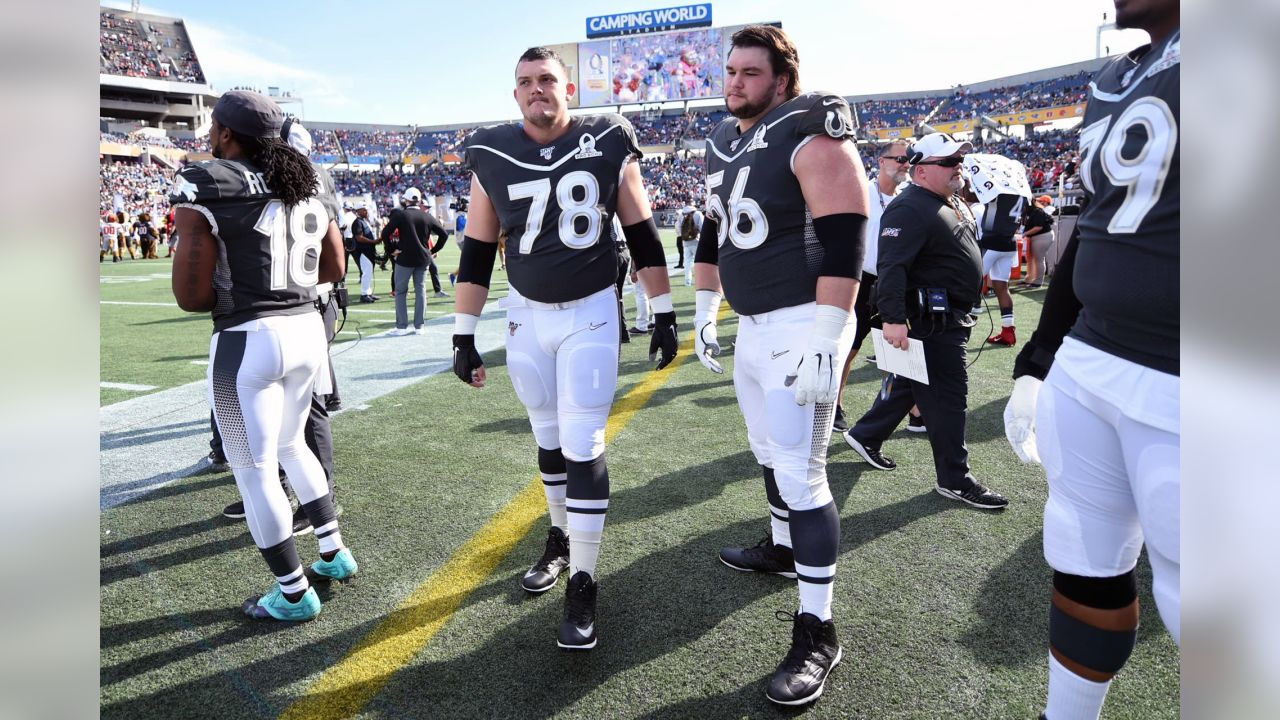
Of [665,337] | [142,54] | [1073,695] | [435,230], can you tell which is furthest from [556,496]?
[142,54]

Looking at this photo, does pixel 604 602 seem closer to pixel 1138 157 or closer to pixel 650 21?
pixel 1138 157

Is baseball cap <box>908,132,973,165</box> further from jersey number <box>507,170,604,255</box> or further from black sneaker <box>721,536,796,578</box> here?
black sneaker <box>721,536,796,578</box>

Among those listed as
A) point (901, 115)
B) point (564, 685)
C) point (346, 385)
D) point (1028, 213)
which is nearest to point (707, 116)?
point (901, 115)

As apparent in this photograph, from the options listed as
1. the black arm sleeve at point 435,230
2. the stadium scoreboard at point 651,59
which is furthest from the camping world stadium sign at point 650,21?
the black arm sleeve at point 435,230

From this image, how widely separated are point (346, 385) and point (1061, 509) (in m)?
6.29

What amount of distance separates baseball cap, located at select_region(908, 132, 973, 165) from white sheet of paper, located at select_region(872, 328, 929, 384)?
3.19ft

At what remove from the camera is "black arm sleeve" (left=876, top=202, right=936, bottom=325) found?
12.7 feet

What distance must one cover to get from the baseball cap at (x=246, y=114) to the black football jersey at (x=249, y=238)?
0.13 meters

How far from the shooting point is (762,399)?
2727mm

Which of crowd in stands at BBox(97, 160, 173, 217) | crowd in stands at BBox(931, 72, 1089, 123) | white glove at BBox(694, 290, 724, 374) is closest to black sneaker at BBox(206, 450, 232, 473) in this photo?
white glove at BBox(694, 290, 724, 374)

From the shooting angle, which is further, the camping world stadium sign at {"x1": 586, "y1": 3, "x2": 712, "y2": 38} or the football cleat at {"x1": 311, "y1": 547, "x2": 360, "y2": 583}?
the camping world stadium sign at {"x1": 586, "y1": 3, "x2": 712, "y2": 38}

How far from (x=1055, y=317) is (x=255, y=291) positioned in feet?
8.88
